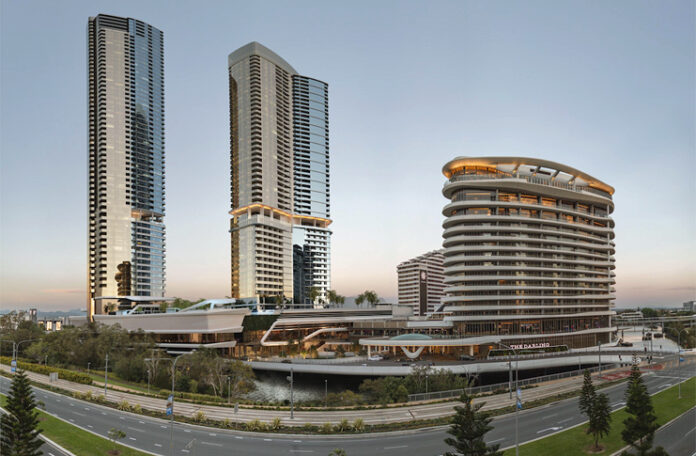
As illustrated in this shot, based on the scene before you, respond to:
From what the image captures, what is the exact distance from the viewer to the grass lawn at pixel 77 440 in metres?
44.0

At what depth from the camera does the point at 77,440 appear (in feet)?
156

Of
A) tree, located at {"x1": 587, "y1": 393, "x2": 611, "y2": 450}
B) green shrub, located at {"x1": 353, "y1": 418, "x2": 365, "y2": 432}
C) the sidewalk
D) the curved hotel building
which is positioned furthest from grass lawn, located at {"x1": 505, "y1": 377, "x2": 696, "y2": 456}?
the curved hotel building

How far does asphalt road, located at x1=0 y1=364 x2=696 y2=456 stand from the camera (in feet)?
146

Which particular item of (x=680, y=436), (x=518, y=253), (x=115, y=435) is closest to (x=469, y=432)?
(x=680, y=436)

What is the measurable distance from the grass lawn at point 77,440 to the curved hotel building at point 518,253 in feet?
295

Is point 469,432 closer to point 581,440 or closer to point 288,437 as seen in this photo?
point 581,440

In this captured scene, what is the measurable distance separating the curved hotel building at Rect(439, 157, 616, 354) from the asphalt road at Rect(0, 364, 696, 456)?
60.4 meters

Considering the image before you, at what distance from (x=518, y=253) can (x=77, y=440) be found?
361ft

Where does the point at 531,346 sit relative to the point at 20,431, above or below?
below

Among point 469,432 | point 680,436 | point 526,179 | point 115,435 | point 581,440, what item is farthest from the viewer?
point 526,179

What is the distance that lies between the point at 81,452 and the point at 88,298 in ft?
573

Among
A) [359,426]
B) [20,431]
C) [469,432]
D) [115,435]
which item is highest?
[469,432]

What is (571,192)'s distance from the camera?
441 ft

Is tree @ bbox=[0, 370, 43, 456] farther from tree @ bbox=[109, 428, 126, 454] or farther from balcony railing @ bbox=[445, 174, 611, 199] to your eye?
balcony railing @ bbox=[445, 174, 611, 199]
